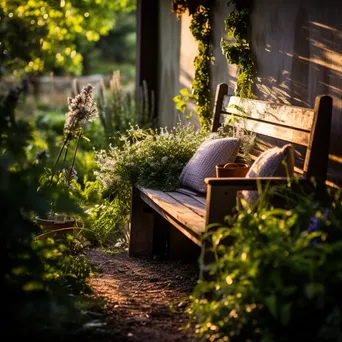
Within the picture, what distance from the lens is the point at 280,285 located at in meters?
2.86

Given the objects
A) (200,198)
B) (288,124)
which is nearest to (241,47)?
(288,124)

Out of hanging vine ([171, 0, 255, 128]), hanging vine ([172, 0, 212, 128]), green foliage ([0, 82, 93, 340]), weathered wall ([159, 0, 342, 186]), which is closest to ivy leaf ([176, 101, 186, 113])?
hanging vine ([171, 0, 255, 128])

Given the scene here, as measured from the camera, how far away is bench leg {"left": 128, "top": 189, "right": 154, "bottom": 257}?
544 centimetres

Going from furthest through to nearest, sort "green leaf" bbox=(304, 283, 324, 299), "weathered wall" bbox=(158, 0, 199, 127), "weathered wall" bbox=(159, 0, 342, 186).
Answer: "weathered wall" bbox=(158, 0, 199, 127)
"weathered wall" bbox=(159, 0, 342, 186)
"green leaf" bbox=(304, 283, 324, 299)

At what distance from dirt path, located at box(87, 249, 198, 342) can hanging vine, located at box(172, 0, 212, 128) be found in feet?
5.14

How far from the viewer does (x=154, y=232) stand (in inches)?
220

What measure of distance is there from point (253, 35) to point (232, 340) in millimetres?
2860

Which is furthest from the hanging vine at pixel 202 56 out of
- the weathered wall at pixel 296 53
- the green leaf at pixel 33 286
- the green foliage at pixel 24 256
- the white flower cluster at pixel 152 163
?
the green leaf at pixel 33 286

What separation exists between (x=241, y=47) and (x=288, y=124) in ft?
4.11

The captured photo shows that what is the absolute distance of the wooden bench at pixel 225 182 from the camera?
3648 millimetres

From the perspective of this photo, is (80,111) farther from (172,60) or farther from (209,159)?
(172,60)

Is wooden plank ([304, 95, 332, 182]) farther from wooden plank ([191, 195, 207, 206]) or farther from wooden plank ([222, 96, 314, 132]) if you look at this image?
wooden plank ([191, 195, 207, 206])

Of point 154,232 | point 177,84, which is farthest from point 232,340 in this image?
point 177,84

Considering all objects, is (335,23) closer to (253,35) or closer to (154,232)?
(253,35)
